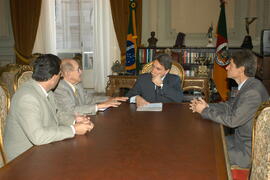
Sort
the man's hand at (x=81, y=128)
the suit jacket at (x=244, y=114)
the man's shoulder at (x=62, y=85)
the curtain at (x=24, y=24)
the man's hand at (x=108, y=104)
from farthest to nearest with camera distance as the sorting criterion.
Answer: the curtain at (x=24, y=24)
the man's hand at (x=108, y=104)
the man's shoulder at (x=62, y=85)
the suit jacket at (x=244, y=114)
the man's hand at (x=81, y=128)

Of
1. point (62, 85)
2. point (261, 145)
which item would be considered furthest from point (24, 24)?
point (261, 145)

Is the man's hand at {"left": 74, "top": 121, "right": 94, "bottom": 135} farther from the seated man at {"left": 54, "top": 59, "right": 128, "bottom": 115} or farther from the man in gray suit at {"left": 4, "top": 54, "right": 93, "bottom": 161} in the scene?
the seated man at {"left": 54, "top": 59, "right": 128, "bottom": 115}

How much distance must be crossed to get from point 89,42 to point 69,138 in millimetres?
5659

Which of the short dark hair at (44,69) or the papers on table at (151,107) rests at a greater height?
the short dark hair at (44,69)

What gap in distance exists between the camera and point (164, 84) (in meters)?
3.57

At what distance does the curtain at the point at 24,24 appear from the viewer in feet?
24.4

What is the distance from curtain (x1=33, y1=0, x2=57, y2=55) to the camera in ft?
24.5

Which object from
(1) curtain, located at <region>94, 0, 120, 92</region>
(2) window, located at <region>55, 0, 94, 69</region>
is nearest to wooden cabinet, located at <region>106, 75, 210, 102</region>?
(1) curtain, located at <region>94, 0, 120, 92</region>

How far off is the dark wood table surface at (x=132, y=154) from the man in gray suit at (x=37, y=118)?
6 centimetres

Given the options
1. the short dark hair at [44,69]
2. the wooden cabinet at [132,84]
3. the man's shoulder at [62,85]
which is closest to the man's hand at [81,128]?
the short dark hair at [44,69]

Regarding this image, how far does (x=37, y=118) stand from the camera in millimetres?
2088

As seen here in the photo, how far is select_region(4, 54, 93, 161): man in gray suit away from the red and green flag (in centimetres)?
404

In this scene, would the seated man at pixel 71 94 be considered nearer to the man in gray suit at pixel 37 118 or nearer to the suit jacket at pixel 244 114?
the man in gray suit at pixel 37 118

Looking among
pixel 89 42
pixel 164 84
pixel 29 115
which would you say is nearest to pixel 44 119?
pixel 29 115
